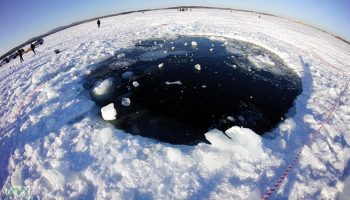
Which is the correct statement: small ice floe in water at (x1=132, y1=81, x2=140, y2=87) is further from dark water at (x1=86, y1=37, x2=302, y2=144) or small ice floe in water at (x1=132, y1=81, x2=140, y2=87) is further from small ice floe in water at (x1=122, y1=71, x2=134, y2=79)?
small ice floe in water at (x1=122, y1=71, x2=134, y2=79)

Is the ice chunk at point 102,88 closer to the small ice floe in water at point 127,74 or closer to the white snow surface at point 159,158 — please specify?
the white snow surface at point 159,158

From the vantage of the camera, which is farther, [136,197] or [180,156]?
[180,156]

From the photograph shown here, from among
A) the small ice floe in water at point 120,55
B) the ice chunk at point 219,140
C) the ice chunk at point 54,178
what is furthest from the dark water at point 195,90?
the ice chunk at point 54,178

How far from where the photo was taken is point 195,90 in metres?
7.57

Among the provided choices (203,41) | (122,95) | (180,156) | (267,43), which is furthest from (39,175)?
(267,43)

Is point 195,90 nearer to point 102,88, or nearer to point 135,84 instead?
point 135,84

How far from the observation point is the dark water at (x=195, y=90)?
19.4 ft

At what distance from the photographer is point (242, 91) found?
7.60 m

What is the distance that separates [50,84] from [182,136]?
5.71 meters

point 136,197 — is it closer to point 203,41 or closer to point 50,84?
point 50,84

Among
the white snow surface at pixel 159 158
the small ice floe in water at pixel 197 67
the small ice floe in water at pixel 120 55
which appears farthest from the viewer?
the small ice floe in water at pixel 120 55

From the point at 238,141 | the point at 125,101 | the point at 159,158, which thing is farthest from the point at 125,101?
the point at 238,141

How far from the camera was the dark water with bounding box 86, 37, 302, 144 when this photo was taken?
5922 mm

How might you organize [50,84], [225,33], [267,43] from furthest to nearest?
1. [225,33]
2. [267,43]
3. [50,84]
